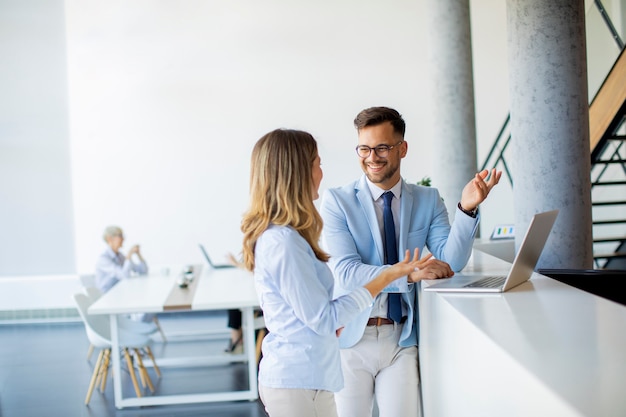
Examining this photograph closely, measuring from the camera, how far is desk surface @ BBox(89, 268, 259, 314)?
5516 millimetres

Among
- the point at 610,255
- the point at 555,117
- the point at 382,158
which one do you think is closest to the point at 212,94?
the point at 610,255

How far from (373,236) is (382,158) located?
0.97 feet

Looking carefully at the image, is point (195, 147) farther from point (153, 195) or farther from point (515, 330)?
point (515, 330)

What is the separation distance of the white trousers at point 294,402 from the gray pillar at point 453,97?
170 inches

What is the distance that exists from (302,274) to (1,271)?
348 inches

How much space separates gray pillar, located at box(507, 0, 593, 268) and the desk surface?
107 inches

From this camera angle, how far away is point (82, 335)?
28.7 ft

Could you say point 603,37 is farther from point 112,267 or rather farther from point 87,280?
point 87,280

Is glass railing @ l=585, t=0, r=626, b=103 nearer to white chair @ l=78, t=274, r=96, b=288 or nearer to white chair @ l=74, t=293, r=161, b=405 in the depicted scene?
white chair @ l=74, t=293, r=161, b=405

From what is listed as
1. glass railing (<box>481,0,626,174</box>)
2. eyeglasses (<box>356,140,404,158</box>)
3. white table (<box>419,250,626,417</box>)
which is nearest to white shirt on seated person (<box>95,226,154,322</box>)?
glass railing (<box>481,0,626,174</box>)

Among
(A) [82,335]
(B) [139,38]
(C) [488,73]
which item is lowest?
(A) [82,335]

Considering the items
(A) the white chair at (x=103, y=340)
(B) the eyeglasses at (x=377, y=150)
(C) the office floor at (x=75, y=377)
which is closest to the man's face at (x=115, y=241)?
(C) the office floor at (x=75, y=377)

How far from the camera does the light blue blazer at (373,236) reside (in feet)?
8.64

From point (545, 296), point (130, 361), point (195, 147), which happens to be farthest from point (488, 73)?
point (545, 296)
